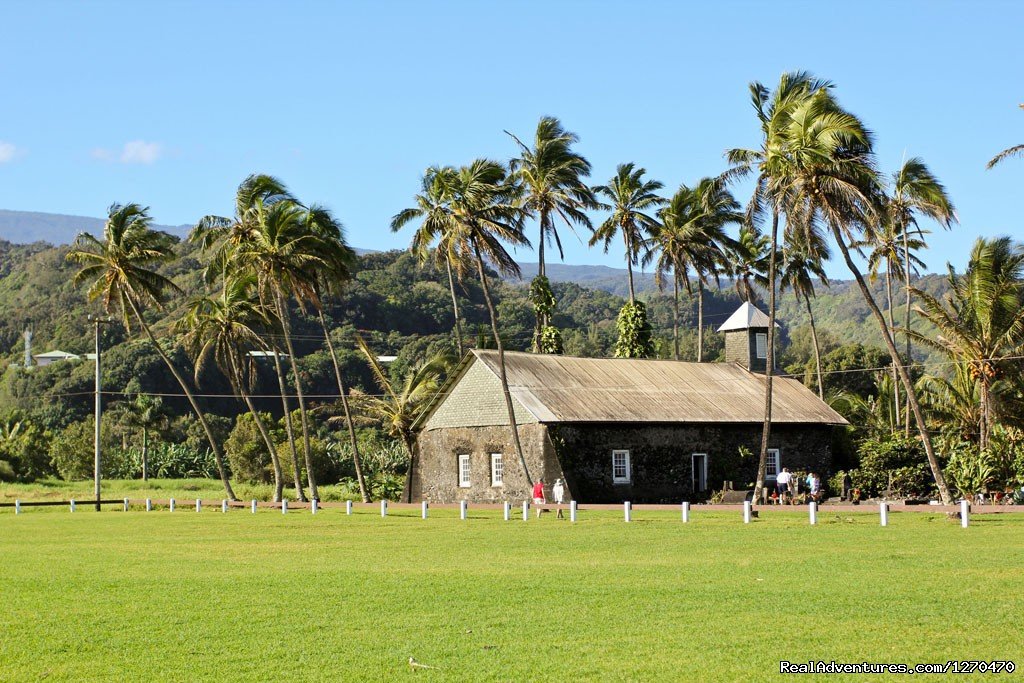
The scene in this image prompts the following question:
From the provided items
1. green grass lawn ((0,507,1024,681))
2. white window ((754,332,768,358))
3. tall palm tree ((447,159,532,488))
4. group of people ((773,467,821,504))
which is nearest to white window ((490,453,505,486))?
tall palm tree ((447,159,532,488))

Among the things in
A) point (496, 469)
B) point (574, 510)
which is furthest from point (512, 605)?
point (496, 469)

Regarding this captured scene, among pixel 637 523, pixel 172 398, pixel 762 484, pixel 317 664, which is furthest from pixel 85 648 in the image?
pixel 172 398

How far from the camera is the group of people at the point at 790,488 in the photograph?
41.6 meters

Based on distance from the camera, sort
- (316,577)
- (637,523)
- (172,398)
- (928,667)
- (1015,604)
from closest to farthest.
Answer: (928,667), (1015,604), (316,577), (637,523), (172,398)

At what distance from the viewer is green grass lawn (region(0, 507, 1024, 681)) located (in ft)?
38.6

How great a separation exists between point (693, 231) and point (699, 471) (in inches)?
581

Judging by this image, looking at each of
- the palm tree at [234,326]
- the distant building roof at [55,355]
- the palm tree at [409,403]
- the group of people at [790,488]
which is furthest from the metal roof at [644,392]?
the distant building roof at [55,355]

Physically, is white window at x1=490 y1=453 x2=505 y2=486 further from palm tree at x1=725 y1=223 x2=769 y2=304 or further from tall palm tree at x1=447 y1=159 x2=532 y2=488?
palm tree at x1=725 y1=223 x2=769 y2=304

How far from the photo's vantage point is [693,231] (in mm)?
56500

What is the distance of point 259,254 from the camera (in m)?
48.0

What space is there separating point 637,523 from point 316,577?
46.0 ft

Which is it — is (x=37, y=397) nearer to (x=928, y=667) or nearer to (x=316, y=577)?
(x=316, y=577)

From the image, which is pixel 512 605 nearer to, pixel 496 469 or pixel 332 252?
pixel 496 469

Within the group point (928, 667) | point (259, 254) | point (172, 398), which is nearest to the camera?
point (928, 667)
